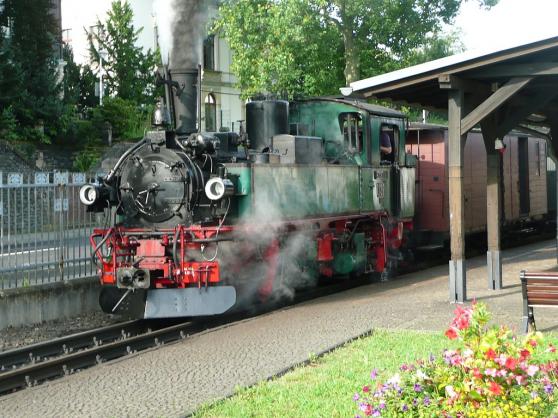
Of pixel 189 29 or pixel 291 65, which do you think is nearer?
pixel 189 29

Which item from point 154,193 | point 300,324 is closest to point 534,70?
point 300,324

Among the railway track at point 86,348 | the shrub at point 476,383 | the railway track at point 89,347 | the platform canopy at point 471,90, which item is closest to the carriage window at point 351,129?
the platform canopy at point 471,90

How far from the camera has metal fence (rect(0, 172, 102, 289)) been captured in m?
10.1

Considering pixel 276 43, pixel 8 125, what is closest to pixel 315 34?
pixel 276 43

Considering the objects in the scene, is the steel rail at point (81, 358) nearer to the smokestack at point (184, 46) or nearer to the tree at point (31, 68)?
the smokestack at point (184, 46)

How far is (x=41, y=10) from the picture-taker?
76.8 feet

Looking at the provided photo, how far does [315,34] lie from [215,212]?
15.3 meters

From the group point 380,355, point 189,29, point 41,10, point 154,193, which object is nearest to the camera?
point 380,355

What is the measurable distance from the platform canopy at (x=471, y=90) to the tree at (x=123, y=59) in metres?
20.0

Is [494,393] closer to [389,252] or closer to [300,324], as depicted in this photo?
[300,324]

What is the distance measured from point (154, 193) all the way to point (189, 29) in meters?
2.70

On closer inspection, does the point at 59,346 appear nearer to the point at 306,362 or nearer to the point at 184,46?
the point at 306,362

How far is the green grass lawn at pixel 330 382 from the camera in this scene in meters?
5.66

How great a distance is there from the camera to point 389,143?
13914mm
